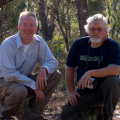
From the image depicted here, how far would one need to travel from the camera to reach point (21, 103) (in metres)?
3.98

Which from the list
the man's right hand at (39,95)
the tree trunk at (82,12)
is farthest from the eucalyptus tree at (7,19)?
the man's right hand at (39,95)

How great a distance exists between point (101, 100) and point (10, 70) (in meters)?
1.20

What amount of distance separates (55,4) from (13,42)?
204 inches

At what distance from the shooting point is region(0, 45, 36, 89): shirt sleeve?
12.0 ft

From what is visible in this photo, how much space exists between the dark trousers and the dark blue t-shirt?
0.39 ft

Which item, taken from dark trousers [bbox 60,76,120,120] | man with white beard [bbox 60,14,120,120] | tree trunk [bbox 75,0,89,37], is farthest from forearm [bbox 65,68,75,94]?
tree trunk [bbox 75,0,89,37]

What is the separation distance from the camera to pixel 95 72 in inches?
134

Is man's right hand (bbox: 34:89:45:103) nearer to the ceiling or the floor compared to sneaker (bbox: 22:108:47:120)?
nearer to the ceiling

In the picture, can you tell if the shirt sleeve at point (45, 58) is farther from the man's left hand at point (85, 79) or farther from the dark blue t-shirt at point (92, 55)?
the man's left hand at point (85, 79)

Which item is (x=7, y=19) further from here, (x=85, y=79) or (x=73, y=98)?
(x=85, y=79)

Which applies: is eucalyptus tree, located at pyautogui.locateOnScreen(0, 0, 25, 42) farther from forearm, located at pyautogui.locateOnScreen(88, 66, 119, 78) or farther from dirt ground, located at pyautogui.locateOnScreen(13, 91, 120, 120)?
forearm, located at pyautogui.locateOnScreen(88, 66, 119, 78)

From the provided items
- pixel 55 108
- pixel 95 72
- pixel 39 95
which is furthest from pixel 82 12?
pixel 95 72

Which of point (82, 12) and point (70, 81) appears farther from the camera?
point (82, 12)

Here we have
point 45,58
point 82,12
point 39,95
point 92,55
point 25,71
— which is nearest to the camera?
point 92,55
